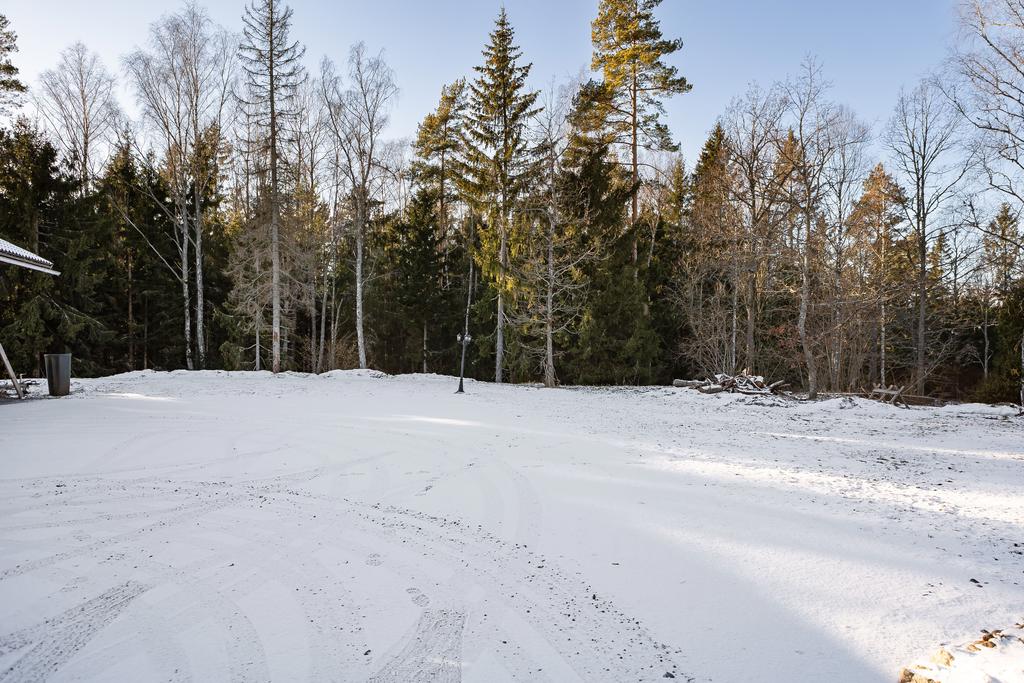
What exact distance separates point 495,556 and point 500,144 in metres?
16.6

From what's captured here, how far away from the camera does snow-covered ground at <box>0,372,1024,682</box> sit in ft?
7.54

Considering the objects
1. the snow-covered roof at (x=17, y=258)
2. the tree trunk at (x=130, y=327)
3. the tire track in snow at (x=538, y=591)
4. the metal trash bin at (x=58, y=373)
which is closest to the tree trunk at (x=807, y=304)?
the tire track in snow at (x=538, y=591)

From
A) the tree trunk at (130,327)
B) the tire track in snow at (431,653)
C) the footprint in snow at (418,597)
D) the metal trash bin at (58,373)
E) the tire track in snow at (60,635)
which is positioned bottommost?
the tire track in snow at (431,653)

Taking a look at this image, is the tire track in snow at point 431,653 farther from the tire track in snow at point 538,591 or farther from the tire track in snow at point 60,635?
the tire track in snow at point 60,635

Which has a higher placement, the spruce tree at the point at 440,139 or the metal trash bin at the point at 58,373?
the spruce tree at the point at 440,139

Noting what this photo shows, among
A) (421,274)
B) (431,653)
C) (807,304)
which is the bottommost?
(431,653)

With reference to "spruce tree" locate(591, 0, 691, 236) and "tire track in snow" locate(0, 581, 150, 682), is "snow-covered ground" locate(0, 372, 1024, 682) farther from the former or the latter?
"spruce tree" locate(591, 0, 691, 236)

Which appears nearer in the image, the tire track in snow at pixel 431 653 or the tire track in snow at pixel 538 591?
the tire track in snow at pixel 431 653

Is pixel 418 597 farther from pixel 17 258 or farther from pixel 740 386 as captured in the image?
pixel 740 386

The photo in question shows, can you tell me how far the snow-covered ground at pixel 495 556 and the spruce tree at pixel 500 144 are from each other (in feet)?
38.4

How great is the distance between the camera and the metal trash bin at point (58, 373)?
11156 mm

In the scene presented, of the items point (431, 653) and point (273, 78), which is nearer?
point (431, 653)

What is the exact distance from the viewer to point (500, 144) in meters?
17.5

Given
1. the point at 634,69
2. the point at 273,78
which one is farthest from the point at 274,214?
the point at 634,69
